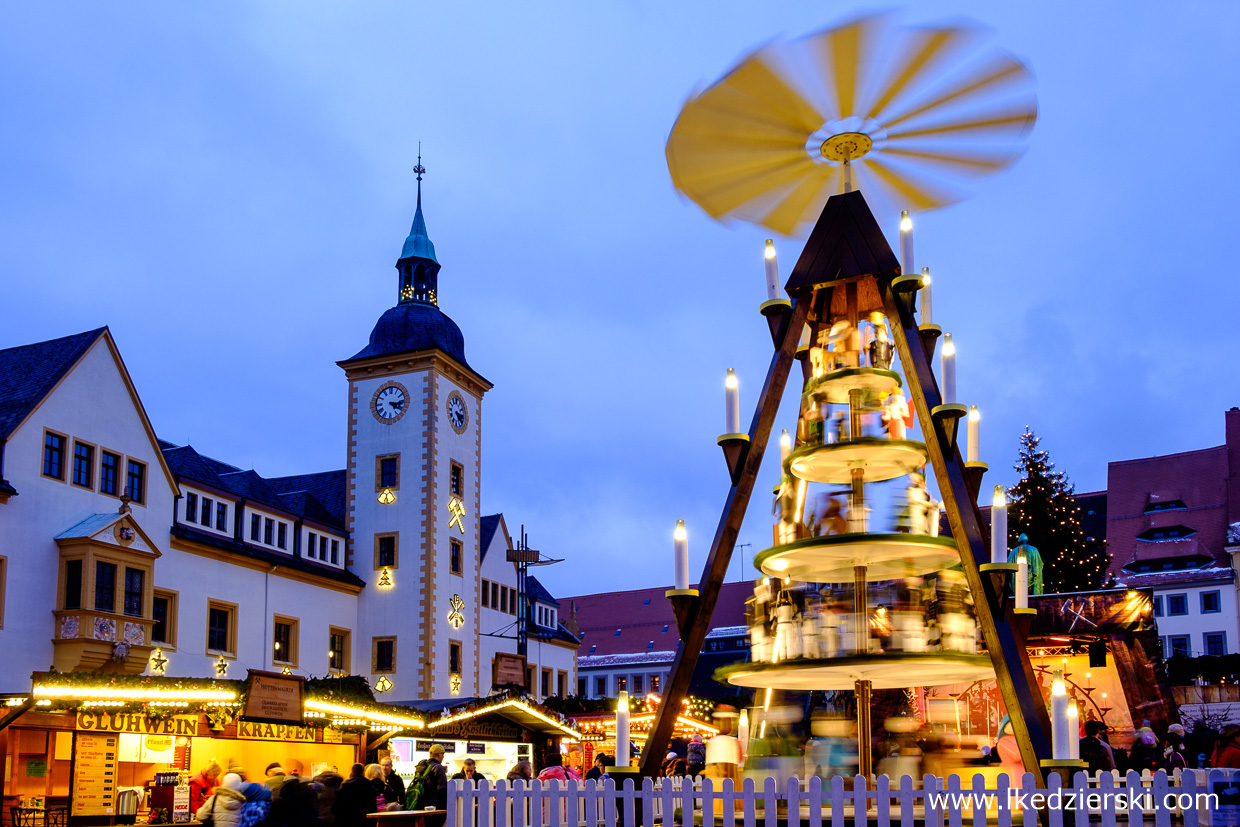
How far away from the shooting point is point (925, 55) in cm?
929

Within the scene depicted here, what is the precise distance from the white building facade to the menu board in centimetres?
429

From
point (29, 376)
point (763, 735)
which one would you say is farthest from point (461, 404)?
point (763, 735)

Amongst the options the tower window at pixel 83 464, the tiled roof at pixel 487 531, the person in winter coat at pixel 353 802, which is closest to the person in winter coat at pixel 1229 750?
the person in winter coat at pixel 353 802

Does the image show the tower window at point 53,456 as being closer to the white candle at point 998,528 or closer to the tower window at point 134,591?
the tower window at point 134,591

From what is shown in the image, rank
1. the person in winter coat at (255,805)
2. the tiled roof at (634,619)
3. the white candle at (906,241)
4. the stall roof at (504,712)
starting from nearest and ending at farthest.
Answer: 1. the white candle at (906,241)
2. the person in winter coat at (255,805)
3. the stall roof at (504,712)
4. the tiled roof at (634,619)

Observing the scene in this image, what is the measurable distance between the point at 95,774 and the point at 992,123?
75.1 feet

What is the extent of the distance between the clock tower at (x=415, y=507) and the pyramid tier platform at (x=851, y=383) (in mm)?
35965

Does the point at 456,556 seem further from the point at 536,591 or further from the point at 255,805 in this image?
the point at 255,805

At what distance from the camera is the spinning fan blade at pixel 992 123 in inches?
388

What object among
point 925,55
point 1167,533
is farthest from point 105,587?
point 1167,533

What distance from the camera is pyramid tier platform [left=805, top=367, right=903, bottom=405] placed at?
9.83 meters

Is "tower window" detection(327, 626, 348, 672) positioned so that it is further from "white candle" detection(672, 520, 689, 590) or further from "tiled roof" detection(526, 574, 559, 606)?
"white candle" detection(672, 520, 689, 590)

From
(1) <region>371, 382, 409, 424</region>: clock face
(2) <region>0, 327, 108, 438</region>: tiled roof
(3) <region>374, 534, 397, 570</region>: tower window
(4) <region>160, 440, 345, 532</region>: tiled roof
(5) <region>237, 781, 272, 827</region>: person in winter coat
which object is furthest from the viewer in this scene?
(1) <region>371, 382, 409, 424</region>: clock face

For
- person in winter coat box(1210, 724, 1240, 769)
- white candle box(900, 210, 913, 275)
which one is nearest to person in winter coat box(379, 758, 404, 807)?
person in winter coat box(1210, 724, 1240, 769)
